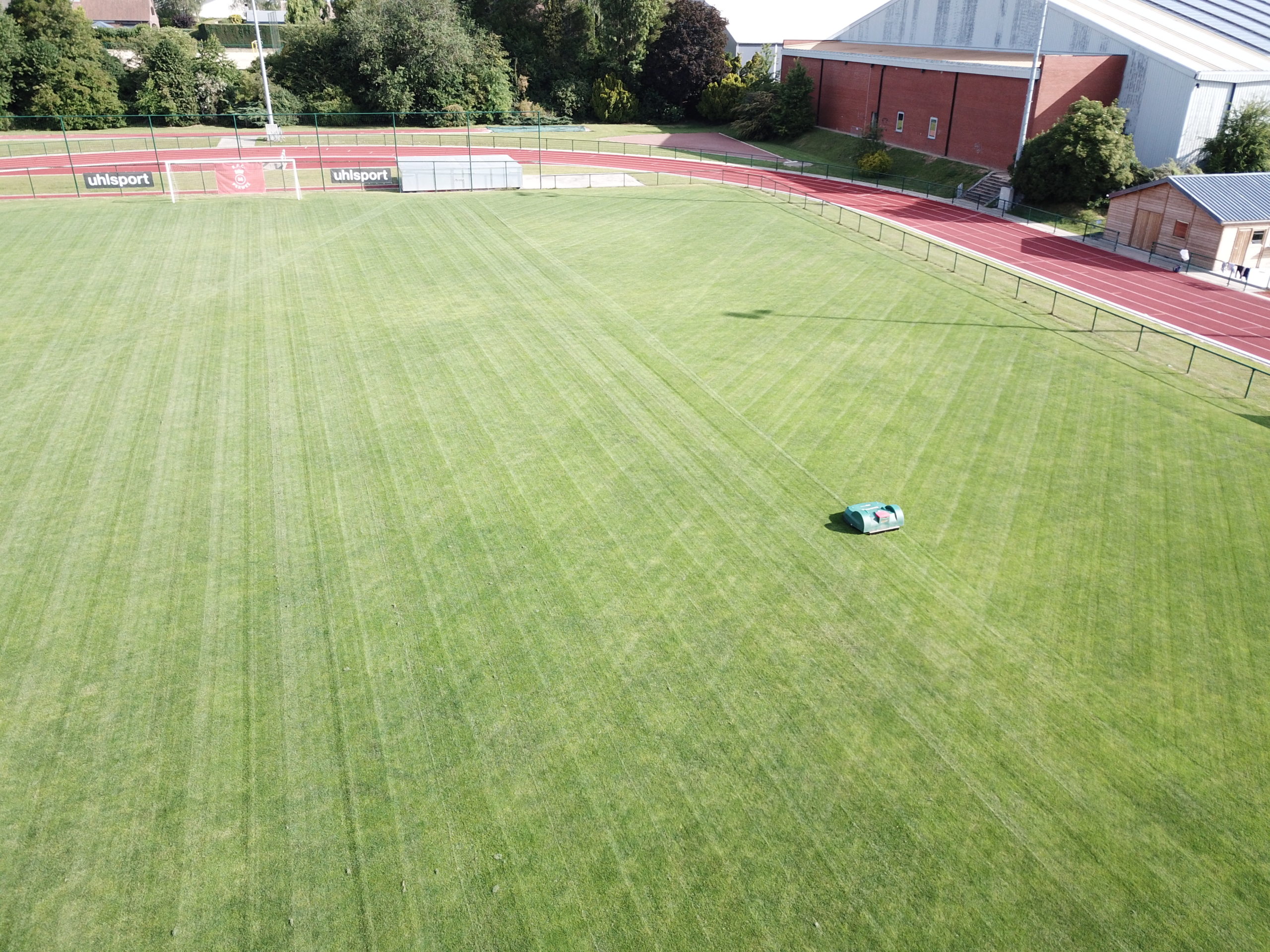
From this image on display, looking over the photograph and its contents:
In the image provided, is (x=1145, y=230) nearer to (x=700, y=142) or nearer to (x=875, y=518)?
(x=875, y=518)

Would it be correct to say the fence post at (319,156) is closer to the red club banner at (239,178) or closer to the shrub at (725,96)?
the red club banner at (239,178)

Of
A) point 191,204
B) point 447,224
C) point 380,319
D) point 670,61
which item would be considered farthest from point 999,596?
point 670,61

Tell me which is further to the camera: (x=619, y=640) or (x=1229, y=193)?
(x=1229, y=193)

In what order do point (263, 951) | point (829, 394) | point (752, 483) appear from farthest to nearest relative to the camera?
point (829, 394), point (752, 483), point (263, 951)

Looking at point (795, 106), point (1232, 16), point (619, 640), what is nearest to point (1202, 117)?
point (1232, 16)

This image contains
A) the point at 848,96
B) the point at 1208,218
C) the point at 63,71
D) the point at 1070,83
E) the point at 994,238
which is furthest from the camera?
the point at 848,96

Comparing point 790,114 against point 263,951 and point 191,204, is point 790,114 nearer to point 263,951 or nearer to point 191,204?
point 191,204
